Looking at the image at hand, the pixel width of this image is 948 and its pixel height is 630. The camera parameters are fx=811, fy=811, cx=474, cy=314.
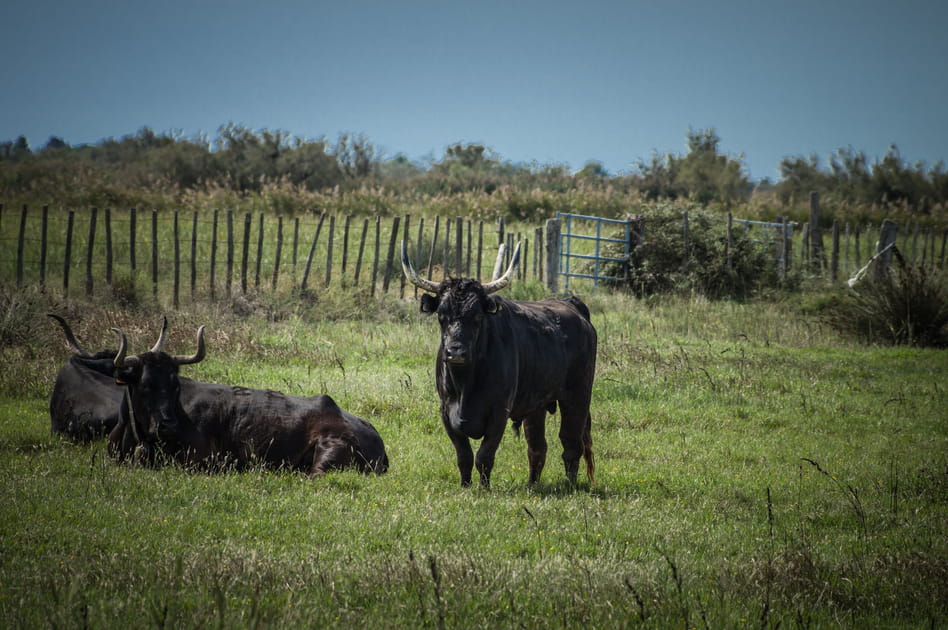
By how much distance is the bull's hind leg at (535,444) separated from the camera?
25.5 ft

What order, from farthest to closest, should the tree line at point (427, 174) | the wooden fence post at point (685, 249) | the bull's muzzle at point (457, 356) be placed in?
the tree line at point (427, 174) < the wooden fence post at point (685, 249) < the bull's muzzle at point (457, 356)

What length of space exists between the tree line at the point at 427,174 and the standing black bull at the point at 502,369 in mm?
27484

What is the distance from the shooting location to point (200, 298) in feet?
57.4

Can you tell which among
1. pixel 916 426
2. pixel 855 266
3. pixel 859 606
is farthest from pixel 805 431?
pixel 855 266

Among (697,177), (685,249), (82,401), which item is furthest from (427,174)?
(82,401)

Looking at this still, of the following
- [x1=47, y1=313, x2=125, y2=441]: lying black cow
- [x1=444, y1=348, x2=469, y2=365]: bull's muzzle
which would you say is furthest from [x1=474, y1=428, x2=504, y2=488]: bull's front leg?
[x1=47, y1=313, x2=125, y2=441]: lying black cow

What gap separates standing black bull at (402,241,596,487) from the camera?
23.2ft

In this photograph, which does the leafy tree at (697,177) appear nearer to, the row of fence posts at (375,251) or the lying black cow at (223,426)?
the row of fence posts at (375,251)

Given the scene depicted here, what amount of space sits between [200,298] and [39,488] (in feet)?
38.3

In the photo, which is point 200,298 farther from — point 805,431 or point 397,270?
point 805,431

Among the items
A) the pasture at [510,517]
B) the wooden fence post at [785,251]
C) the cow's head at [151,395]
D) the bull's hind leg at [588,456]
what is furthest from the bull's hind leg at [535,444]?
the wooden fence post at [785,251]

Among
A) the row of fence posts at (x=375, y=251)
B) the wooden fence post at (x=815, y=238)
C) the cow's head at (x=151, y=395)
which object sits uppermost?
the wooden fence post at (x=815, y=238)

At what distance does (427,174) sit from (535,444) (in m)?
42.1

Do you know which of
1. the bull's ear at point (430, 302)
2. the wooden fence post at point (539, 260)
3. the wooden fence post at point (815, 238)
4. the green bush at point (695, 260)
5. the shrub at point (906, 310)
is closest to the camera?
the bull's ear at point (430, 302)
